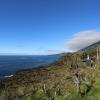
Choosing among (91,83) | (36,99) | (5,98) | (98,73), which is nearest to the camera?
(36,99)

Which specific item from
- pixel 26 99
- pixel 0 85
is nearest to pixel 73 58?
pixel 0 85

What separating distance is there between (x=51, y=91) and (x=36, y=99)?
5.46m

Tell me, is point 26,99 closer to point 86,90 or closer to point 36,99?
point 36,99

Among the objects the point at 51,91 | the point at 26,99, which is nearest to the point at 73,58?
the point at 51,91

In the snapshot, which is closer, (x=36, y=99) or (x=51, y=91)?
(x=36, y=99)

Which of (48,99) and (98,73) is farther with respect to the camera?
(98,73)

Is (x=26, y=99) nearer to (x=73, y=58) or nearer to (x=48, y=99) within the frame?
(x=48, y=99)

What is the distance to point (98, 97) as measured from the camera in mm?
30578

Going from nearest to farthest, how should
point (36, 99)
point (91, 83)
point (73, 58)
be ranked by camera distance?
1. point (36, 99)
2. point (91, 83)
3. point (73, 58)

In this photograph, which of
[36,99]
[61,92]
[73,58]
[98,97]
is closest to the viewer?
[98,97]

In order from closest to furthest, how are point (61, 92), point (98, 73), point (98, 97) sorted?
point (98, 97) < point (61, 92) < point (98, 73)

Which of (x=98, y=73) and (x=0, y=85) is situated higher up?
(x=98, y=73)

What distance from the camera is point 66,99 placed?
31.8 meters

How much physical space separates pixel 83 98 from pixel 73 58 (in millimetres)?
75540
